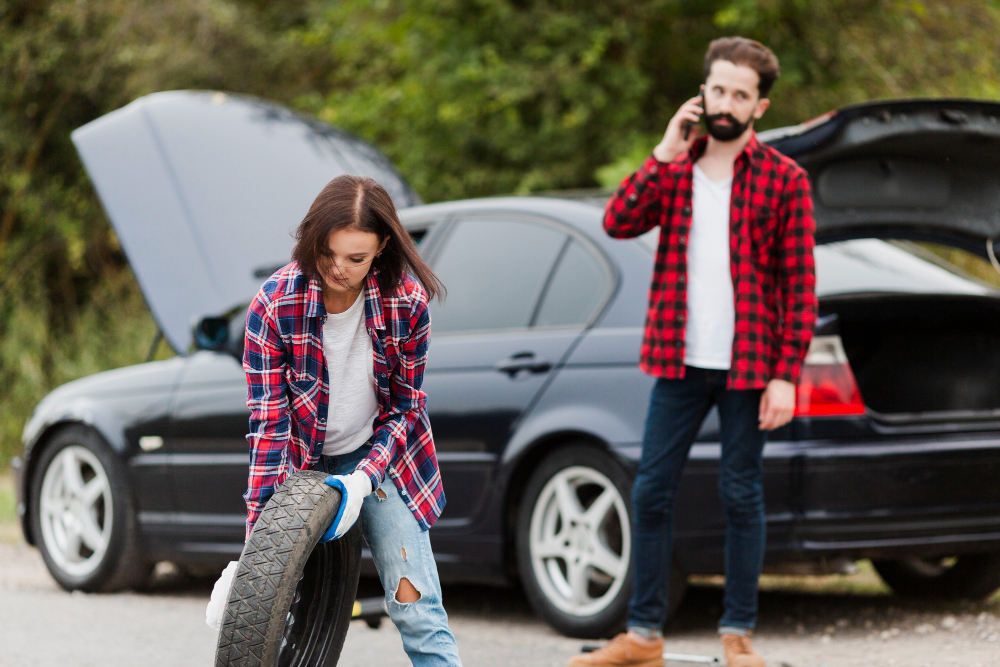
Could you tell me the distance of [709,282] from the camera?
3.76m

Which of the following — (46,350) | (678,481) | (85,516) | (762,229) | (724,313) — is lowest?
(85,516)

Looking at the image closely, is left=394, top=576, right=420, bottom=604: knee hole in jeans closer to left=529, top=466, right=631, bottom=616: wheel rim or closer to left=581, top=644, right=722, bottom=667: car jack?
left=581, top=644, right=722, bottom=667: car jack

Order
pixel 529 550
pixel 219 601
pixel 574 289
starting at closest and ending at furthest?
pixel 219 601 < pixel 529 550 < pixel 574 289

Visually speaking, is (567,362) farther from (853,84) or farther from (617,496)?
(853,84)

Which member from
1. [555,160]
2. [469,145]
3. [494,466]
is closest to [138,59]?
[469,145]

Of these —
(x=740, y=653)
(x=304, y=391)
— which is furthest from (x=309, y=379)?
(x=740, y=653)

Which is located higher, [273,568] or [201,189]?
[201,189]

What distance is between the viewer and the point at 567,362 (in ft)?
Answer: 14.5

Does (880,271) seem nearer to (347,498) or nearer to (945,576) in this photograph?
(945,576)

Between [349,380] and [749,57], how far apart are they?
1.69 m

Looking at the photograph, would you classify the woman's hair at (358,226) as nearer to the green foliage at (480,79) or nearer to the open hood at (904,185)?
the open hood at (904,185)

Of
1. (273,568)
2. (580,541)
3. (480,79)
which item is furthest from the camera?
(480,79)

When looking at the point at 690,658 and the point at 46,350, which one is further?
the point at 46,350

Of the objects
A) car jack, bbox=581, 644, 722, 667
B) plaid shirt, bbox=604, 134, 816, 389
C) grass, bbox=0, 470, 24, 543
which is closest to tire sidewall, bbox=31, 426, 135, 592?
grass, bbox=0, 470, 24, 543
